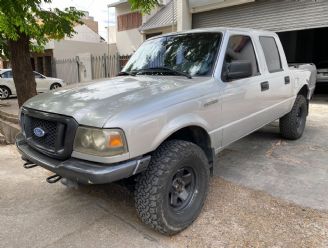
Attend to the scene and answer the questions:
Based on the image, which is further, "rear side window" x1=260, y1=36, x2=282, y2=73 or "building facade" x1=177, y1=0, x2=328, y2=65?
"building facade" x1=177, y1=0, x2=328, y2=65

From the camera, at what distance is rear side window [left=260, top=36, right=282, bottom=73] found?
4633mm

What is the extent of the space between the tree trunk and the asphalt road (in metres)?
2.38

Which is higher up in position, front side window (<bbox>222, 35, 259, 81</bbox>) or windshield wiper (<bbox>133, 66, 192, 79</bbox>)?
front side window (<bbox>222, 35, 259, 81</bbox>)

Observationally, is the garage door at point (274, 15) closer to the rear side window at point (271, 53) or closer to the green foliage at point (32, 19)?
the rear side window at point (271, 53)

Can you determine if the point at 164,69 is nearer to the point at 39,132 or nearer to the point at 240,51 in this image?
the point at 240,51

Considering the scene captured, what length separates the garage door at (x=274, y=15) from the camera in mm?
9922

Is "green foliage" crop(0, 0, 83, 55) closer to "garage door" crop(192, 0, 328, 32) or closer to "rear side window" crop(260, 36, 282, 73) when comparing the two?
"rear side window" crop(260, 36, 282, 73)

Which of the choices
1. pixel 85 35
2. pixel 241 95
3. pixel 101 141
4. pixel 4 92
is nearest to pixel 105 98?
pixel 101 141

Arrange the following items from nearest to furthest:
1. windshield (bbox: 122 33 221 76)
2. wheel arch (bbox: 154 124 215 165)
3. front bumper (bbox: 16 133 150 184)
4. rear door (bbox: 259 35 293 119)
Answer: front bumper (bbox: 16 133 150 184), wheel arch (bbox: 154 124 215 165), windshield (bbox: 122 33 221 76), rear door (bbox: 259 35 293 119)

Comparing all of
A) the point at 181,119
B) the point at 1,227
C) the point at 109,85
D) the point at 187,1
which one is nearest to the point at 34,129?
the point at 109,85

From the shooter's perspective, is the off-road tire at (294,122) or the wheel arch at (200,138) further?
the off-road tire at (294,122)

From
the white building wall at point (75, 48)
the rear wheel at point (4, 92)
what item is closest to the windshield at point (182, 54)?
the rear wheel at point (4, 92)

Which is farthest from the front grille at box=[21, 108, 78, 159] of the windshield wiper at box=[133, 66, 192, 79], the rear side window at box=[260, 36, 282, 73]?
the rear side window at box=[260, 36, 282, 73]

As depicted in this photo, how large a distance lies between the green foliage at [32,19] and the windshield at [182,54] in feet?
6.81
